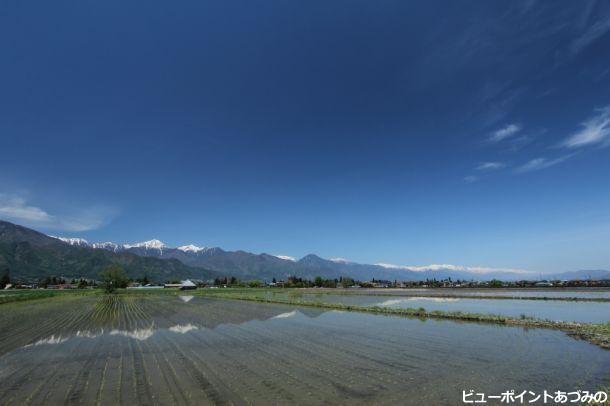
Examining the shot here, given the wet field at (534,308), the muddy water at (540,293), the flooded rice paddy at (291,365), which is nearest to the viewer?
the flooded rice paddy at (291,365)

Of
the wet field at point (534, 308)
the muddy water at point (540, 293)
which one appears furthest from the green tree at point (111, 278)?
the wet field at point (534, 308)

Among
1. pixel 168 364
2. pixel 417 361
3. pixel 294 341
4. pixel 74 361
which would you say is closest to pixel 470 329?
pixel 417 361

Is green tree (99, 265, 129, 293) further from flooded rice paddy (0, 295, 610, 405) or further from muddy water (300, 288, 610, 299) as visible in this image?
flooded rice paddy (0, 295, 610, 405)

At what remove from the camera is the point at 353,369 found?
14.0 metres

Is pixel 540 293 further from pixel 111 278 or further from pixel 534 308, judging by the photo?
pixel 111 278

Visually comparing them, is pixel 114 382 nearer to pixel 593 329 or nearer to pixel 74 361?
pixel 74 361

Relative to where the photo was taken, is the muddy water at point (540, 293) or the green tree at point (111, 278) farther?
the green tree at point (111, 278)

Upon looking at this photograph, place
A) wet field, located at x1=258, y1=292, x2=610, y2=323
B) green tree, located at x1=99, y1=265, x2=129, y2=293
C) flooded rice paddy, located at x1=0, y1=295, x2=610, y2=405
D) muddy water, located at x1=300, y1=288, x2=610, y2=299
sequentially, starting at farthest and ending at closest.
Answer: green tree, located at x1=99, y1=265, x2=129, y2=293 < muddy water, located at x1=300, y1=288, x2=610, y2=299 < wet field, located at x1=258, y1=292, x2=610, y2=323 < flooded rice paddy, located at x1=0, y1=295, x2=610, y2=405

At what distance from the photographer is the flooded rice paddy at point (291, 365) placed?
11.1 m

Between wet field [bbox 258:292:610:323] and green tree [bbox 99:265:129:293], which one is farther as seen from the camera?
green tree [bbox 99:265:129:293]

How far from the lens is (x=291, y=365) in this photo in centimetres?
1485

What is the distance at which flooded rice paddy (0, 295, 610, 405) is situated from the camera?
1110 centimetres

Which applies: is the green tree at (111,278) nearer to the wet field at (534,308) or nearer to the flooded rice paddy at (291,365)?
the wet field at (534,308)

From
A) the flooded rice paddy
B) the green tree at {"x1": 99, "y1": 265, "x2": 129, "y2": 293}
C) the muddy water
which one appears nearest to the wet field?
the flooded rice paddy
